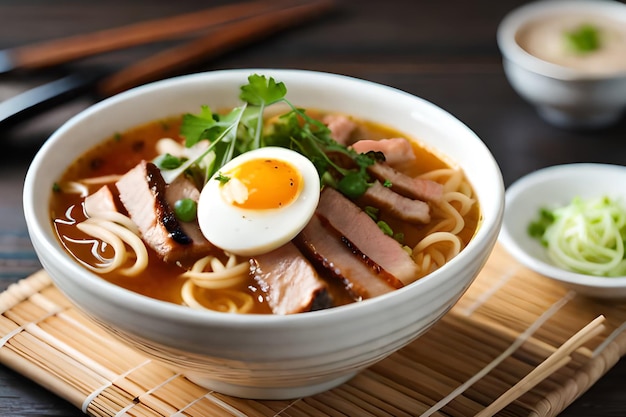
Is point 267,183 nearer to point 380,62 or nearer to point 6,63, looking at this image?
point 380,62

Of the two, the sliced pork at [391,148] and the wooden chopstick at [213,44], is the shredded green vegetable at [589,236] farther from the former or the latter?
the wooden chopstick at [213,44]

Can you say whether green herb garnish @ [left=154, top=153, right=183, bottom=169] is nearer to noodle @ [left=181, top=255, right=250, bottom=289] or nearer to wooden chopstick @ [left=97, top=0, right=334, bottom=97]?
noodle @ [left=181, top=255, right=250, bottom=289]

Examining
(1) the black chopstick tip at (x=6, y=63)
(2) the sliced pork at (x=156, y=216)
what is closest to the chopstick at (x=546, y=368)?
(2) the sliced pork at (x=156, y=216)

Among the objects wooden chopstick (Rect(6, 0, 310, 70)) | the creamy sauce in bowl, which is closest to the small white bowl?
the creamy sauce in bowl

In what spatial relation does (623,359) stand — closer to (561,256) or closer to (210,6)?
(561,256)

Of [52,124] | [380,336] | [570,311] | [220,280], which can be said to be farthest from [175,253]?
[52,124]
